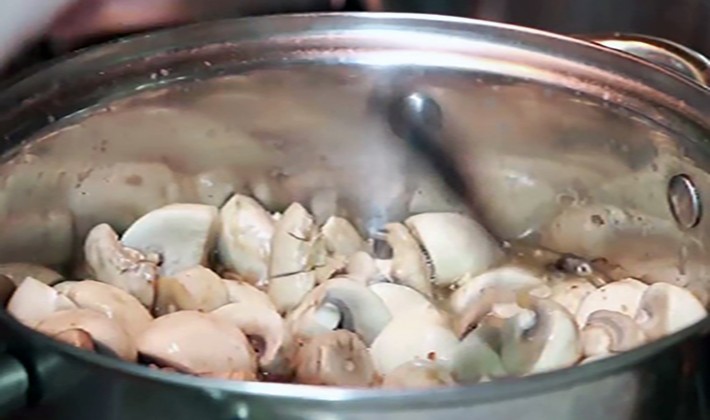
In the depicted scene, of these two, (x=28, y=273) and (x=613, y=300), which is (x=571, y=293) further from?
(x=28, y=273)

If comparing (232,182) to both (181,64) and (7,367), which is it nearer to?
(181,64)

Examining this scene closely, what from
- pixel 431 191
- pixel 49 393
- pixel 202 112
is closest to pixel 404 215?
pixel 431 191

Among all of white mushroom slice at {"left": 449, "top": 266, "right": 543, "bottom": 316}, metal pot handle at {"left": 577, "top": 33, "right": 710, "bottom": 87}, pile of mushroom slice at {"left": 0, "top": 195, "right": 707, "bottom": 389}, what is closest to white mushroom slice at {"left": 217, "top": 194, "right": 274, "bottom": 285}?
pile of mushroom slice at {"left": 0, "top": 195, "right": 707, "bottom": 389}

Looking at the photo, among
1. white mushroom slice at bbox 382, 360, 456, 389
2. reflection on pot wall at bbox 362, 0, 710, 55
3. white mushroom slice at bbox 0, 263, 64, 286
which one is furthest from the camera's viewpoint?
reflection on pot wall at bbox 362, 0, 710, 55

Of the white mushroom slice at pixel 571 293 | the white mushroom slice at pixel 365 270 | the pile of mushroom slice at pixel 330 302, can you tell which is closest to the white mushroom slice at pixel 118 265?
the pile of mushroom slice at pixel 330 302

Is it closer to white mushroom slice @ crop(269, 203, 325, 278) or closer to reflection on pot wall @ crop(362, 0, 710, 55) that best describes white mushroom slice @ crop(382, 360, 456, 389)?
white mushroom slice @ crop(269, 203, 325, 278)

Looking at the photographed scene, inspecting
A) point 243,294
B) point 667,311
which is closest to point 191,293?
point 243,294
